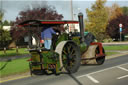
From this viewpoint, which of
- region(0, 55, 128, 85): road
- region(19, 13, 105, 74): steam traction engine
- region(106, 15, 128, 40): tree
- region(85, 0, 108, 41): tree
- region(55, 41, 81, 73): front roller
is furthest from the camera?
region(106, 15, 128, 40): tree

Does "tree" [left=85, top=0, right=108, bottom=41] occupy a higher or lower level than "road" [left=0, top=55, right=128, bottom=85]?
higher

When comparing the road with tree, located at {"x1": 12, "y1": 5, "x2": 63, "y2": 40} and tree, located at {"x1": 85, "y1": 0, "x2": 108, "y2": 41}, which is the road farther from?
tree, located at {"x1": 85, "y1": 0, "x2": 108, "y2": 41}

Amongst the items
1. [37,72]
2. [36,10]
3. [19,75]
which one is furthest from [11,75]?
[36,10]

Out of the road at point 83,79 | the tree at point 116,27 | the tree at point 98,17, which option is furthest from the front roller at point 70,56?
the tree at point 116,27

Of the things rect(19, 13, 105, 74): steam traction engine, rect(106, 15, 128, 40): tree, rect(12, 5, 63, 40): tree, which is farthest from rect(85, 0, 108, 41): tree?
rect(19, 13, 105, 74): steam traction engine

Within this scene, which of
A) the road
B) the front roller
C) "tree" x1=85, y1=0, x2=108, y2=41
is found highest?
"tree" x1=85, y1=0, x2=108, y2=41

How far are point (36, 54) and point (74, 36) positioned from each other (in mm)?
Result: 1936

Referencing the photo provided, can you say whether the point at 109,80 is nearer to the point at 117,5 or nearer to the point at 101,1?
the point at 101,1

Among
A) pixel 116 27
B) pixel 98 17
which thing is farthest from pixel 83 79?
pixel 116 27

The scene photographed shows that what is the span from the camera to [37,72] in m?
9.67

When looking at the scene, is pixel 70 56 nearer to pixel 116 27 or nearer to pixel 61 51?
pixel 61 51

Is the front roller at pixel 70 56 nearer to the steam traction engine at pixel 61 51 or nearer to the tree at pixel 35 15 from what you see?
the steam traction engine at pixel 61 51

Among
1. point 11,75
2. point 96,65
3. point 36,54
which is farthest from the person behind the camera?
point 96,65

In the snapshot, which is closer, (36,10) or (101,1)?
(36,10)
